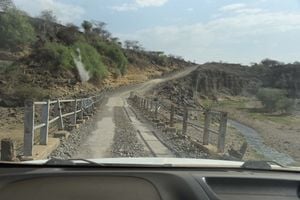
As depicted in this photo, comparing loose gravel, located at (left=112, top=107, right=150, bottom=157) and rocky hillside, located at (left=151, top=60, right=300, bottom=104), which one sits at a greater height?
rocky hillside, located at (left=151, top=60, right=300, bottom=104)

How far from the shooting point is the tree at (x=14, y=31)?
333ft

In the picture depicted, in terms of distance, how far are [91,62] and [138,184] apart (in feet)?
305

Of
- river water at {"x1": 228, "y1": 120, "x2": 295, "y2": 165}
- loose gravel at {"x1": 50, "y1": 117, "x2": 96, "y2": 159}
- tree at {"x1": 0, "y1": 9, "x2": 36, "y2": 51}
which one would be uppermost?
tree at {"x1": 0, "y1": 9, "x2": 36, "y2": 51}

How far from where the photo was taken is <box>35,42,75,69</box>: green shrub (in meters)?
83.8

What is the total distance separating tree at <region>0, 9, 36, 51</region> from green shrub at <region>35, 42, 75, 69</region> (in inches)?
523

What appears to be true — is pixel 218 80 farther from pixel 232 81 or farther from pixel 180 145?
pixel 180 145

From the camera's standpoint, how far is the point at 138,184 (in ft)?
10.5

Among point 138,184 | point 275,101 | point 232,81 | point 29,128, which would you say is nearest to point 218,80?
point 232,81

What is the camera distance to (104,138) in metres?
17.4

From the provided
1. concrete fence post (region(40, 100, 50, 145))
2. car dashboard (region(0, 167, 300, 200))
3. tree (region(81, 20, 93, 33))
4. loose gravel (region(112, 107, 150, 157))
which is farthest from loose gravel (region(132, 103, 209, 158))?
tree (region(81, 20, 93, 33))

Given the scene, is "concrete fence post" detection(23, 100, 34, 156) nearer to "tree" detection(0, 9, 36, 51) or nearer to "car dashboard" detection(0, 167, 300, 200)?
"car dashboard" detection(0, 167, 300, 200)

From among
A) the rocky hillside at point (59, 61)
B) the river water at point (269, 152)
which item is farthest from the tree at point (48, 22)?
the river water at point (269, 152)

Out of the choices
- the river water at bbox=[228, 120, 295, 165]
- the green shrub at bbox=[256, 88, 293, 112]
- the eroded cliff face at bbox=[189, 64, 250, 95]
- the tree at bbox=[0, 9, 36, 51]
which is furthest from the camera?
the eroded cliff face at bbox=[189, 64, 250, 95]

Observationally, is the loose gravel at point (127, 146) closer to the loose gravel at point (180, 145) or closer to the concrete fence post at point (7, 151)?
the loose gravel at point (180, 145)
